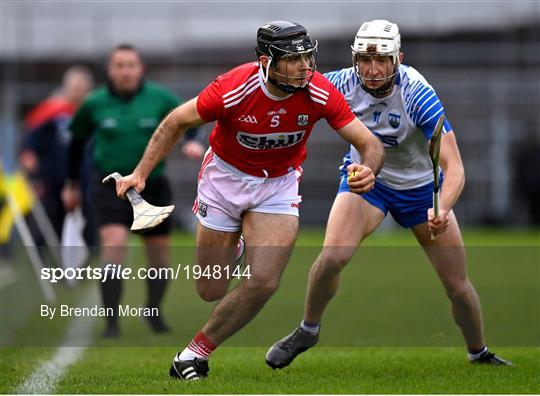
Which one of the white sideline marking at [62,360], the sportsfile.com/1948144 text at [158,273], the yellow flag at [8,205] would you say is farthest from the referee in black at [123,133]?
the yellow flag at [8,205]

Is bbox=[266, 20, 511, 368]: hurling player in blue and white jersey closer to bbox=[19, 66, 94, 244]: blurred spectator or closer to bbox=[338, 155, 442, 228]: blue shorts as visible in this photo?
bbox=[338, 155, 442, 228]: blue shorts

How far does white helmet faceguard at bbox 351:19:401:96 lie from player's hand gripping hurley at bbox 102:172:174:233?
151 centimetres

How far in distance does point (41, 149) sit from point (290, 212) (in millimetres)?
8841

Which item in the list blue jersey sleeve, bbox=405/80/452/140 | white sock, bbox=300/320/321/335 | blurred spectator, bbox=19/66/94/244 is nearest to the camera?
blue jersey sleeve, bbox=405/80/452/140

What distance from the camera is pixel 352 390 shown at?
22.0ft

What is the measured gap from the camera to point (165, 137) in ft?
23.3

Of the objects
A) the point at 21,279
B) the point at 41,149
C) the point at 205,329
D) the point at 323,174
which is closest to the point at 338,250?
the point at 205,329

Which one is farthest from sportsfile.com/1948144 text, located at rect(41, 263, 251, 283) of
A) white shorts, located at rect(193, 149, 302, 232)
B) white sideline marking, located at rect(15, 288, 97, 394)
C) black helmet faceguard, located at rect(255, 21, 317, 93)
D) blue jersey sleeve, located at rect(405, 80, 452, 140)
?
blue jersey sleeve, located at rect(405, 80, 452, 140)

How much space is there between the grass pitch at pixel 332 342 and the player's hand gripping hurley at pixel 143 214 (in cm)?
91

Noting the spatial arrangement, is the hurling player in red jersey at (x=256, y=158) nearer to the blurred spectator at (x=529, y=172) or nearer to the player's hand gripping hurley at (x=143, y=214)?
the player's hand gripping hurley at (x=143, y=214)

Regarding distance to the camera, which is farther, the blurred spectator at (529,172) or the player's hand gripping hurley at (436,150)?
the blurred spectator at (529,172)

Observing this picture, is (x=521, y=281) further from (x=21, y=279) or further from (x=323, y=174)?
(x=323, y=174)

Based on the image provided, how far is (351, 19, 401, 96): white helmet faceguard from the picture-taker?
7.30m

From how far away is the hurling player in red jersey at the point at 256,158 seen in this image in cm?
696
